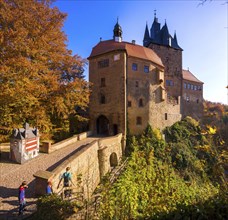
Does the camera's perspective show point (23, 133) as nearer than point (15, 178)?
No

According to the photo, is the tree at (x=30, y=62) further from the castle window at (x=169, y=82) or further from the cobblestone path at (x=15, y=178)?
the castle window at (x=169, y=82)

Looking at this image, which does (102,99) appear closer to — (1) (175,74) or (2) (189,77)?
(1) (175,74)

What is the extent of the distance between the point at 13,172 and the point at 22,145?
6.21 feet

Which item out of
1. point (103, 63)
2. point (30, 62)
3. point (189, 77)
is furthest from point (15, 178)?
point (189, 77)

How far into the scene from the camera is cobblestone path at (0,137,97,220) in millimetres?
5885

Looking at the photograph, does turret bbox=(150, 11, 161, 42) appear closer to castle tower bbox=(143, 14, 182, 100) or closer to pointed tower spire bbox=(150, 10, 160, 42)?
pointed tower spire bbox=(150, 10, 160, 42)

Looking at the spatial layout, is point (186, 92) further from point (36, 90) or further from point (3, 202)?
point (3, 202)

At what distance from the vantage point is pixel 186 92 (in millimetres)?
33562

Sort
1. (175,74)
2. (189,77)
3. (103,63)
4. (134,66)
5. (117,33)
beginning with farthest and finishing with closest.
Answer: (189,77) < (175,74) < (117,33) < (103,63) < (134,66)

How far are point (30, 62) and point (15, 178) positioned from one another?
25.3ft

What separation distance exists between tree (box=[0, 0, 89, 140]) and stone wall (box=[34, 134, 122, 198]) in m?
4.78

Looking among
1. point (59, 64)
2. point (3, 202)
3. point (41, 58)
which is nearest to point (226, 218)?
point (3, 202)

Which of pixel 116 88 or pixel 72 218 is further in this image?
pixel 116 88

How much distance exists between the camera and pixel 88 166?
6.32 m
